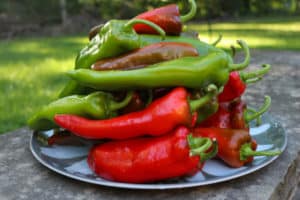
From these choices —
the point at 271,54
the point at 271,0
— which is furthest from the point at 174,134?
the point at 271,0

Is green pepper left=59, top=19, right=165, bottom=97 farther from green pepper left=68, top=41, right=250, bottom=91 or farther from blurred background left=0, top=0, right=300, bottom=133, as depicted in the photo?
blurred background left=0, top=0, right=300, bottom=133

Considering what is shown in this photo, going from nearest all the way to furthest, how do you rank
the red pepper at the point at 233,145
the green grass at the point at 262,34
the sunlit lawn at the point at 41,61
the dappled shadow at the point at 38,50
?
the red pepper at the point at 233,145 → the sunlit lawn at the point at 41,61 → the dappled shadow at the point at 38,50 → the green grass at the point at 262,34

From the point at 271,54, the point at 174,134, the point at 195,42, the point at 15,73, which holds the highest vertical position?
the point at 195,42

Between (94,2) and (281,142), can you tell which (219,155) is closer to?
(281,142)

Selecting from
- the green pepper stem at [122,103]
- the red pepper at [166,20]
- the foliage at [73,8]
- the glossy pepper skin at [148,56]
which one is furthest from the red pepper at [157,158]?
the foliage at [73,8]

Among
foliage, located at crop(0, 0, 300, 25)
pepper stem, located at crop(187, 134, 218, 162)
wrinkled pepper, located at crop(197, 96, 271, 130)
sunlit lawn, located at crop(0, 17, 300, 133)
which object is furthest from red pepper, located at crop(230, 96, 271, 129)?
foliage, located at crop(0, 0, 300, 25)

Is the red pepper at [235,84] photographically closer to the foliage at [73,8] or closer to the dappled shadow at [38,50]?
the dappled shadow at [38,50]
